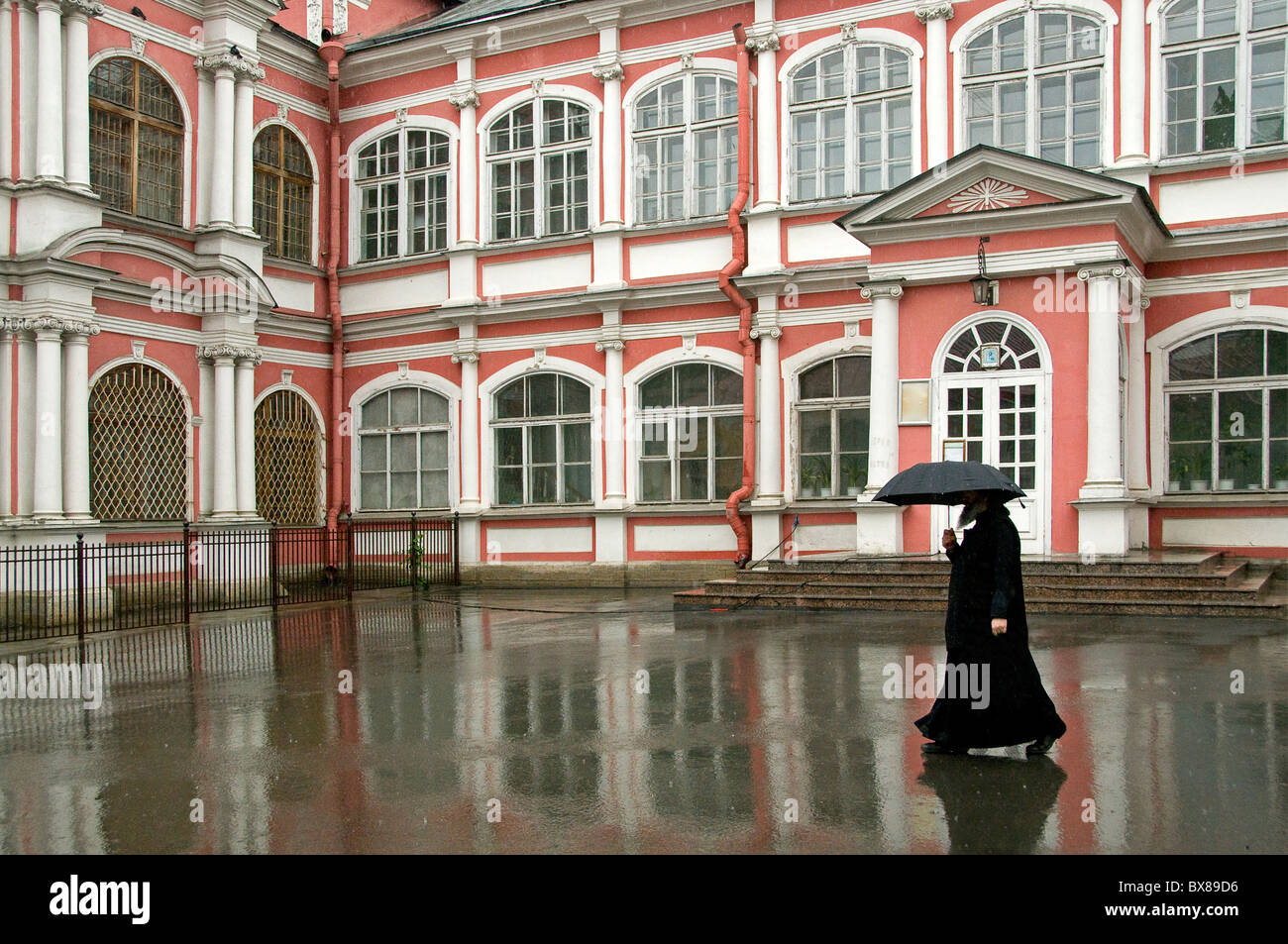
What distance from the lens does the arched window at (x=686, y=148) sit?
19.2m

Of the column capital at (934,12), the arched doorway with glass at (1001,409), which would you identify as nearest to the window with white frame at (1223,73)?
the column capital at (934,12)

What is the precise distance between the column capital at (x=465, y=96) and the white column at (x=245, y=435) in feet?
19.3

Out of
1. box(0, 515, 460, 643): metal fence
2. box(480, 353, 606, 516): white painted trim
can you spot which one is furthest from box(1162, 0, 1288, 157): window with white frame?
box(0, 515, 460, 643): metal fence

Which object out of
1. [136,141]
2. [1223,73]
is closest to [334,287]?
[136,141]

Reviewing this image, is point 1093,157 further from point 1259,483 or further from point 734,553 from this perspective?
point 734,553

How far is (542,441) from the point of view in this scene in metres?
20.7

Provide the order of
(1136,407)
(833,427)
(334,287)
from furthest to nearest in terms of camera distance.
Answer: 1. (334,287)
2. (833,427)
3. (1136,407)

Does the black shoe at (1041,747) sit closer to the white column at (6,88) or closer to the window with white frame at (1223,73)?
the window with white frame at (1223,73)

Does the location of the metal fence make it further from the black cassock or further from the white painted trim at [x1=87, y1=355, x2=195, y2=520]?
the black cassock

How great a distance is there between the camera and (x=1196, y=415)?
16031 millimetres

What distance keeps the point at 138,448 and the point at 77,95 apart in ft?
17.3

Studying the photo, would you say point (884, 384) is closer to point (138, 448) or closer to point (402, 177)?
point (402, 177)

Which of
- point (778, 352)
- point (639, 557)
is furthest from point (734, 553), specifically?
point (778, 352)

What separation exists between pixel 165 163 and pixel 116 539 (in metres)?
6.22
